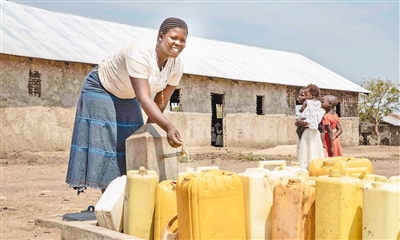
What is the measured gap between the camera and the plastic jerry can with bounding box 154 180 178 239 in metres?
2.64

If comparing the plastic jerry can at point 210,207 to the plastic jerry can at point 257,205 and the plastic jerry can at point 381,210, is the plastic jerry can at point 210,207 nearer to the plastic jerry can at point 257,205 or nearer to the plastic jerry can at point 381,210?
the plastic jerry can at point 257,205

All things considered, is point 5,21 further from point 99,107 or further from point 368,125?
point 368,125

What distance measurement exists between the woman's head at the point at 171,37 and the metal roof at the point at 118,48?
1083 centimetres

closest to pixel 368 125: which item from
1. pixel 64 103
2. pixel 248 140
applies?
pixel 248 140

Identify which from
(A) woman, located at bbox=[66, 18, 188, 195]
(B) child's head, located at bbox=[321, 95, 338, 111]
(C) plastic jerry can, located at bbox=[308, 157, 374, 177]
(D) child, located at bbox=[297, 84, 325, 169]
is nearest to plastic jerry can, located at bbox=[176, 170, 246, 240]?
(C) plastic jerry can, located at bbox=[308, 157, 374, 177]

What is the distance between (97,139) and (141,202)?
0.90 m

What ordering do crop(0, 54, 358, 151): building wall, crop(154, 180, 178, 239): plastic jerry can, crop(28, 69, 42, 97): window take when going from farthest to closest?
crop(28, 69, 42, 97): window < crop(0, 54, 358, 151): building wall < crop(154, 180, 178, 239): plastic jerry can

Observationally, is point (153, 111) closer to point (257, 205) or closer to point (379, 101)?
point (257, 205)

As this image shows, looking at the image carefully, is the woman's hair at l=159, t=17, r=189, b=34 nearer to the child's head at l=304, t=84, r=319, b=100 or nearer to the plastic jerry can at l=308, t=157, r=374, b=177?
the plastic jerry can at l=308, t=157, r=374, b=177

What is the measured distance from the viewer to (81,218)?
3.27 m

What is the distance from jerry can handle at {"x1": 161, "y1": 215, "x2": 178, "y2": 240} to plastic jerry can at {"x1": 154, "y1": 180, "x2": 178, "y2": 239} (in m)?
0.09

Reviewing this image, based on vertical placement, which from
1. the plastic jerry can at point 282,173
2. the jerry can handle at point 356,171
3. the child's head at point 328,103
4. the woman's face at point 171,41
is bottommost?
the plastic jerry can at point 282,173

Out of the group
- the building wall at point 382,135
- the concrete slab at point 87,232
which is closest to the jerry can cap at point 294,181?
the concrete slab at point 87,232

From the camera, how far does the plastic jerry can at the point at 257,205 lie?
246cm
